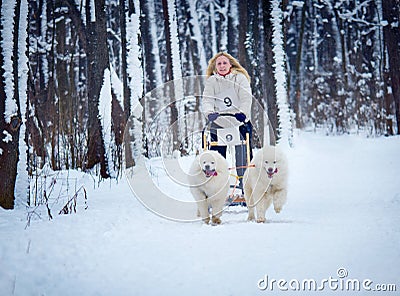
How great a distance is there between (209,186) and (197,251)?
1127 millimetres

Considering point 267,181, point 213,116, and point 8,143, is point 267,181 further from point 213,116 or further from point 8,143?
point 8,143

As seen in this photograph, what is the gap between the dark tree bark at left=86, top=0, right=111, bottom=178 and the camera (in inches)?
234

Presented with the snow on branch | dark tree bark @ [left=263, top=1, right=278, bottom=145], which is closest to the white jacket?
dark tree bark @ [left=263, top=1, right=278, bottom=145]

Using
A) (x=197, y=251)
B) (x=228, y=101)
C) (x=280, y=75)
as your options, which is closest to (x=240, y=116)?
(x=228, y=101)

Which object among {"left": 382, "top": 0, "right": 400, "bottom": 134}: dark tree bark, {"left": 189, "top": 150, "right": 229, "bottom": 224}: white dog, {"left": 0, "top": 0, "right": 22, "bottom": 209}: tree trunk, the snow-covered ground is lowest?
the snow-covered ground

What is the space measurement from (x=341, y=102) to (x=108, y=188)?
420 inches

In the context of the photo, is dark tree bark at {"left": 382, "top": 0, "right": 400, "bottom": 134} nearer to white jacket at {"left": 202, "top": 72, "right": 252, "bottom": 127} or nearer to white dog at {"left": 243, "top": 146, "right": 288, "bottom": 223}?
white jacket at {"left": 202, "top": 72, "right": 252, "bottom": 127}

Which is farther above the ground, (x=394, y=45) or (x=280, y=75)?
(x=394, y=45)

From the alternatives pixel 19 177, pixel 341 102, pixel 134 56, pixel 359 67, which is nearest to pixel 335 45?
pixel 359 67

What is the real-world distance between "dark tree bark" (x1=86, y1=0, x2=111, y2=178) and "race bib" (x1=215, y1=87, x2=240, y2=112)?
7.66ft

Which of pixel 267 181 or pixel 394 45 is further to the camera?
pixel 394 45

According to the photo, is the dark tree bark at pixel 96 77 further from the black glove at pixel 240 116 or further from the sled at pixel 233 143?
the black glove at pixel 240 116

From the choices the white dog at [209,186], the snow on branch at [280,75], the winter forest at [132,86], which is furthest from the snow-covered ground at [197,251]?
the snow on branch at [280,75]

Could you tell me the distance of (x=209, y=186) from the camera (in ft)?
12.2
